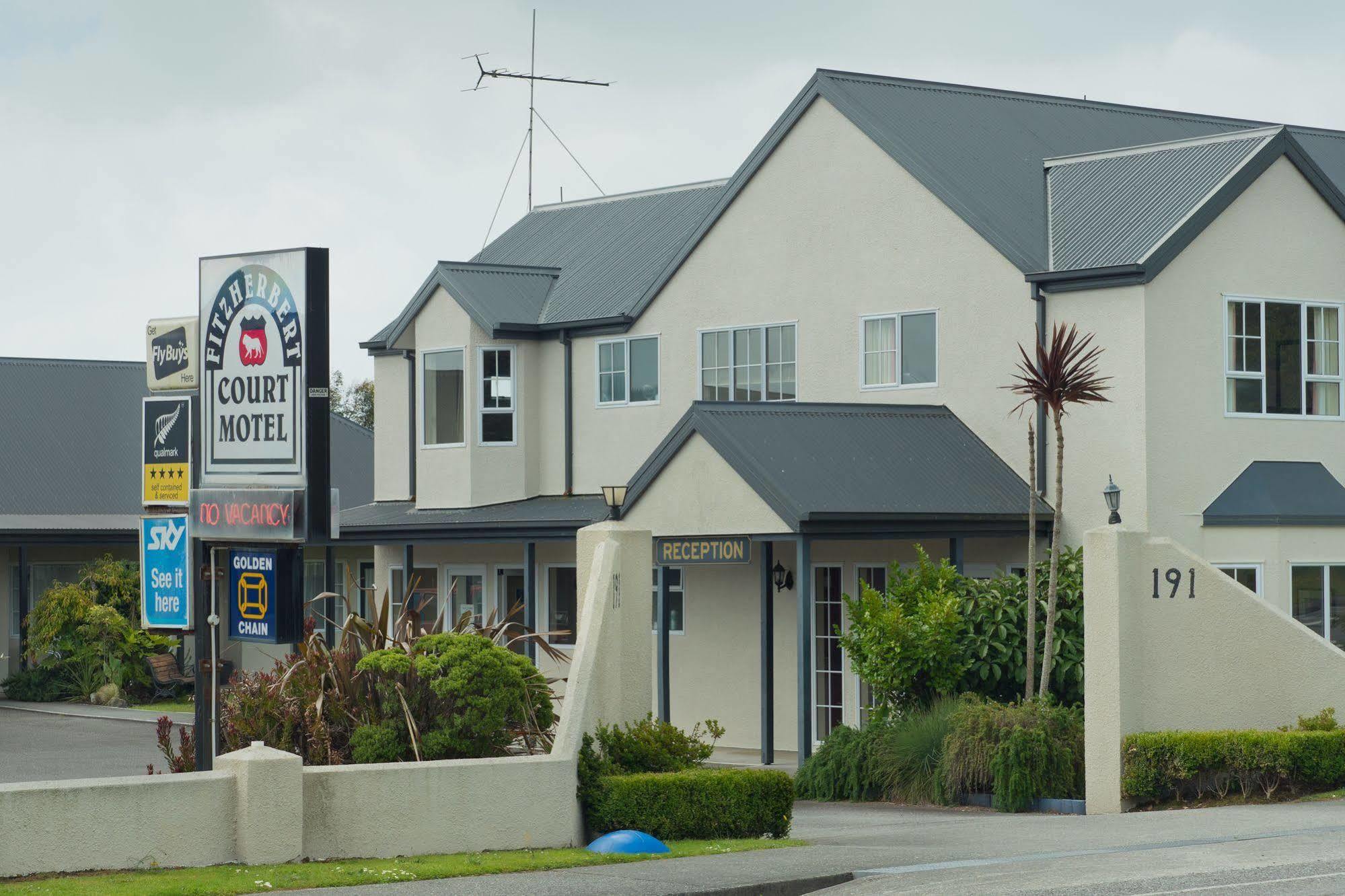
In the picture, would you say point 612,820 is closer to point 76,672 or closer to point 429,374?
point 429,374

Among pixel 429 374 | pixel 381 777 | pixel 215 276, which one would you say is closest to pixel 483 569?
pixel 429 374

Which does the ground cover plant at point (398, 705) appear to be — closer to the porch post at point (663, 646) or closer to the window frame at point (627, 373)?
the porch post at point (663, 646)

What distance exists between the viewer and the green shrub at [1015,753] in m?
19.5

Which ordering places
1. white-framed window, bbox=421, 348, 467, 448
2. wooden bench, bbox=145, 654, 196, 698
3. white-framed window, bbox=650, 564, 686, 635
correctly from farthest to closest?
wooden bench, bbox=145, 654, 196, 698
white-framed window, bbox=421, 348, 467, 448
white-framed window, bbox=650, 564, 686, 635

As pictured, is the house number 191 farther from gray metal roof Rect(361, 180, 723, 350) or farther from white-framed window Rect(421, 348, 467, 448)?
white-framed window Rect(421, 348, 467, 448)

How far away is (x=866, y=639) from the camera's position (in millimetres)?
21594

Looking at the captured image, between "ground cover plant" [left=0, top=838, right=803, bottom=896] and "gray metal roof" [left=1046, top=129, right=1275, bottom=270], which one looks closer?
"ground cover plant" [left=0, top=838, right=803, bottom=896]

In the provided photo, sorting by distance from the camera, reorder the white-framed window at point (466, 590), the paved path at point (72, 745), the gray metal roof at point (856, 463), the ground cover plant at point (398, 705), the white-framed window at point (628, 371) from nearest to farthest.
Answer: the ground cover plant at point (398, 705), the gray metal roof at point (856, 463), the paved path at point (72, 745), the white-framed window at point (628, 371), the white-framed window at point (466, 590)

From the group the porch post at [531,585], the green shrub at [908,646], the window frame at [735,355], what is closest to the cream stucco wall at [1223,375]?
the green shrub at [908,646]

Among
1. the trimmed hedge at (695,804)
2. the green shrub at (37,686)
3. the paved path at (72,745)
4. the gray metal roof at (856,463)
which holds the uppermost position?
the gray metal roof at (856,463)

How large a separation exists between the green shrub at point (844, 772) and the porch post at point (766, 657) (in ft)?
6.55

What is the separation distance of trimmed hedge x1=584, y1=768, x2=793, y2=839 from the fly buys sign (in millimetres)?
3564

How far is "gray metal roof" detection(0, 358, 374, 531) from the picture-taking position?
124 feet

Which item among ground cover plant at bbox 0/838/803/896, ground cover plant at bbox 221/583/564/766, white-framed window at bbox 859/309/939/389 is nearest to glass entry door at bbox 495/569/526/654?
white-framed window at bbox 859/309/939/389
